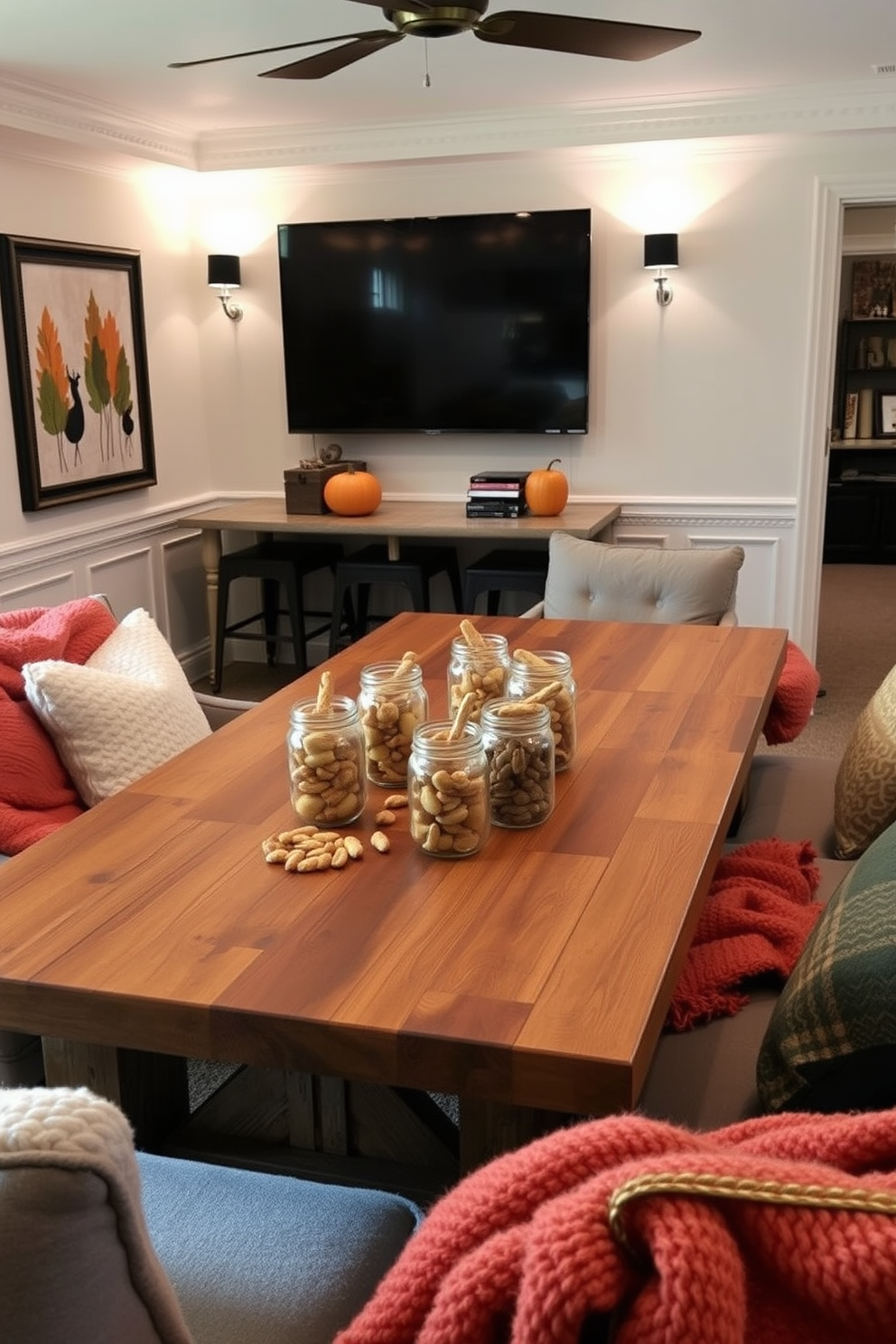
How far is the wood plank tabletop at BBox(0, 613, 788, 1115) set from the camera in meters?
1.16

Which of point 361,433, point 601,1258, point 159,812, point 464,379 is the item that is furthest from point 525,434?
point 601,1258

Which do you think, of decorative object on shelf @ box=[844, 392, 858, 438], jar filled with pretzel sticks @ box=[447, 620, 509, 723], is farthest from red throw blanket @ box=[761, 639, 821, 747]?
decorative object on shelf @ box=[844, 392, 858, 438]

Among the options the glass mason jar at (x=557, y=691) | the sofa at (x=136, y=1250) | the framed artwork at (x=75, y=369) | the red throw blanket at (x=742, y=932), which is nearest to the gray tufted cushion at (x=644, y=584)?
the red throw blanket at (x=742, y=932)

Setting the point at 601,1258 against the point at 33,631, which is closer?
the point at 601,1258

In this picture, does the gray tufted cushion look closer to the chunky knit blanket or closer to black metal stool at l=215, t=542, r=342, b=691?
black metal stool at l=215, t=542, r=342, b=691

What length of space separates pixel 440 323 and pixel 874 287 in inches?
182

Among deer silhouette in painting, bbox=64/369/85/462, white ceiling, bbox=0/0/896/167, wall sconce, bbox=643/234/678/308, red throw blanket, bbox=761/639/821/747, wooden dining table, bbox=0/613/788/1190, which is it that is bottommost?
red throw blanket, bbox=761/639/821/747

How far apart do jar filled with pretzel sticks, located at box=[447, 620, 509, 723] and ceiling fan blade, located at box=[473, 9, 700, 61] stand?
1.39 m

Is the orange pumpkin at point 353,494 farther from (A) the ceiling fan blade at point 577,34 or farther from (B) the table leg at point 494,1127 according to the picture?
(B) the table leg at point 494,1127

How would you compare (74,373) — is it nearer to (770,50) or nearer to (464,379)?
(464,379)

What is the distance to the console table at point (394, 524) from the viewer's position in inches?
177

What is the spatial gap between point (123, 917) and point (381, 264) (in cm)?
408

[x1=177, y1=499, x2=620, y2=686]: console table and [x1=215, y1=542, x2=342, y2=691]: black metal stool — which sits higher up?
[x1=177, y1=499, x2=620, y2=686]: console table

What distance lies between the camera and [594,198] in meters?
4.73
